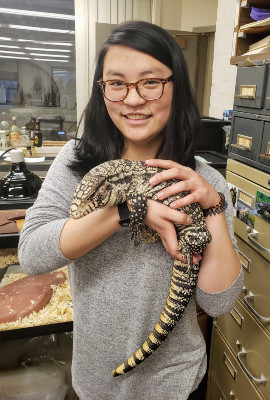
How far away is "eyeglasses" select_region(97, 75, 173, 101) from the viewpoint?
41.4 inches

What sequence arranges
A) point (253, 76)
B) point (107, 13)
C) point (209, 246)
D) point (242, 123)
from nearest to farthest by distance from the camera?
1. point (209, 246)
2. point (253, 76)
3. point (242, 123)
4. point (107, 13)

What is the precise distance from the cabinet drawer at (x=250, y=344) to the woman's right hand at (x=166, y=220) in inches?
43.5

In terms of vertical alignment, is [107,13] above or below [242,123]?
above

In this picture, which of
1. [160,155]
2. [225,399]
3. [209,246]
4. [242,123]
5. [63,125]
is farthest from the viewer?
[63,125]

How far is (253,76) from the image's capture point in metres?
1.77

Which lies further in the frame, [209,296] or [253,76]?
[253,76]

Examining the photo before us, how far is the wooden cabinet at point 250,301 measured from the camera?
5.79ft

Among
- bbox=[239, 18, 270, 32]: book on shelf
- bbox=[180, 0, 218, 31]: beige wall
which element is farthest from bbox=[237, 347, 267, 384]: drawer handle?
bbox=[180, 0, 218, 31]: beige wall

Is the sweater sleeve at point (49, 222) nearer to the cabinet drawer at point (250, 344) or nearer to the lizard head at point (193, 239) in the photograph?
the lizard head at point (193, 239)

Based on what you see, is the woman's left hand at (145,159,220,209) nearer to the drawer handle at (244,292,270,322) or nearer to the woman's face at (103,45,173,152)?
the woman's face at (103,45,173,152)

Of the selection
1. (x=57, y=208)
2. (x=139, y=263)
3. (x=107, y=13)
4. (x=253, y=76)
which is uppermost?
(x=107, y=13)

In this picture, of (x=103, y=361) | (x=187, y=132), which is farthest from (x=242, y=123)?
(x=103, y=361)

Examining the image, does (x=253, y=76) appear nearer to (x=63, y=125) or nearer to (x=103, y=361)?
(x=103, y=361)

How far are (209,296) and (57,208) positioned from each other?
0.57 metres
